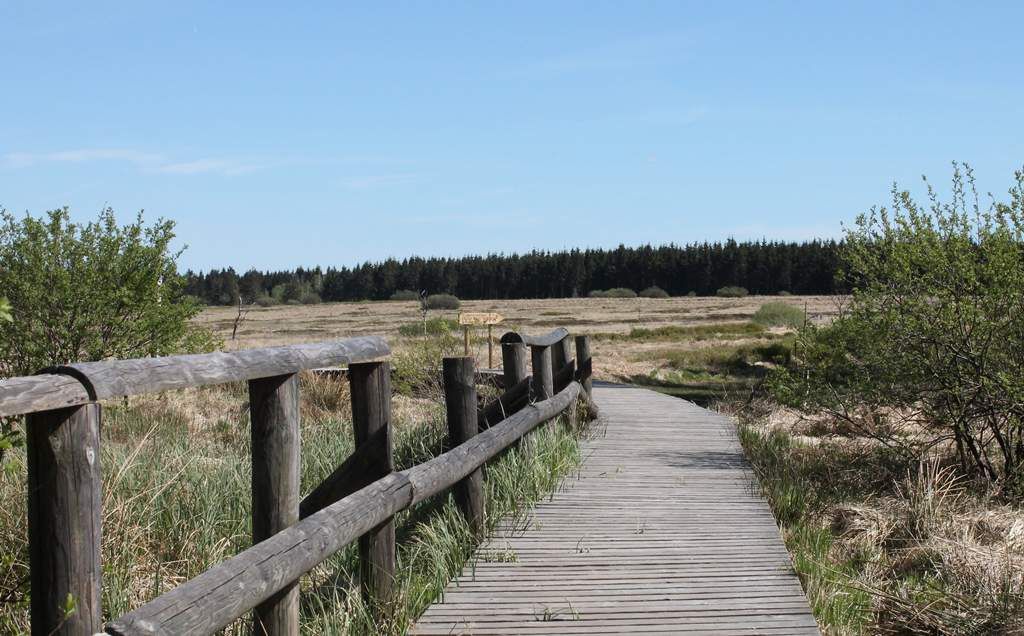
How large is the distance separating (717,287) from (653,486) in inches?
4359

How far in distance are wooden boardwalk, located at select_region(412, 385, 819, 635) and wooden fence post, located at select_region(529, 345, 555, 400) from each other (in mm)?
981

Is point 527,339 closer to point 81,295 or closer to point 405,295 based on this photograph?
point 81,295

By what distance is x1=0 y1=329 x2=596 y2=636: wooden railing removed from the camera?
2.73 metres

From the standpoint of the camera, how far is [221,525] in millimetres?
5680

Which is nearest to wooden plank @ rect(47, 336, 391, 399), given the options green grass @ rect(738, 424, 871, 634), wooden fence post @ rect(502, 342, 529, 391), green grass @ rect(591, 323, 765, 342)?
green grass @ rect(738, 424, 871, 634)

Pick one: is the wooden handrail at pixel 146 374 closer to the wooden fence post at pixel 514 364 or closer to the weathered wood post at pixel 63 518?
the weathered wood post at pixel 63 518

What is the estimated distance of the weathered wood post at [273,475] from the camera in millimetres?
3873

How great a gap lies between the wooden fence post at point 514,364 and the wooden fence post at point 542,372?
0.28 meters

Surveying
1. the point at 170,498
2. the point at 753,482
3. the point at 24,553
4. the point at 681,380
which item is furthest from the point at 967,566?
the point at 681,380

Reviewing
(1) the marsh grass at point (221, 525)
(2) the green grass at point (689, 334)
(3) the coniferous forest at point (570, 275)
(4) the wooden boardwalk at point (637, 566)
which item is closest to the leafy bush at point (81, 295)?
(1) the marsh grass at point (221, 525)

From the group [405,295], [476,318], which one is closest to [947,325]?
[476,318]

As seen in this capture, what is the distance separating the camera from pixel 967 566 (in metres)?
6.32

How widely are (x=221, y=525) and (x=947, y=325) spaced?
6305 mm

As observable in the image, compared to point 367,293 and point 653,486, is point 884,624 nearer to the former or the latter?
point 653,486
